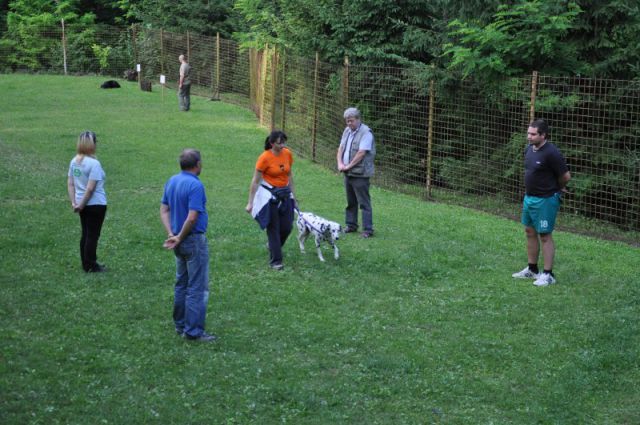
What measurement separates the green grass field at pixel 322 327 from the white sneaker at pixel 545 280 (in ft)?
0.42

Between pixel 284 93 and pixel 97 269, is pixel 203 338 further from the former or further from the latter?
pixel 284 93

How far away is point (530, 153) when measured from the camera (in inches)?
396

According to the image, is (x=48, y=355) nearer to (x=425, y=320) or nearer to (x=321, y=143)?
(x=425, y=320)

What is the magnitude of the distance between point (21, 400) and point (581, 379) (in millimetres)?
4701

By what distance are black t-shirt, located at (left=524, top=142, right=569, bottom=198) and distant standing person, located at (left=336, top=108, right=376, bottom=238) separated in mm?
3035

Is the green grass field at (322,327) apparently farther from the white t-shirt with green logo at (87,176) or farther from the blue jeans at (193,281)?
the white t-shirt with green logo at (87,176)

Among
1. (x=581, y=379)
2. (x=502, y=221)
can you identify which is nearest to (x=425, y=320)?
(x=581, y=379)

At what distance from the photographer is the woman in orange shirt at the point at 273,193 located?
10375 millimetres

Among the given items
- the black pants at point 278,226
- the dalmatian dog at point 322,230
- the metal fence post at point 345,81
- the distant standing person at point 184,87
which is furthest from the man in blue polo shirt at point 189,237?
the distant standing person at point 184,87

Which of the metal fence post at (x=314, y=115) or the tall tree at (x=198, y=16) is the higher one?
the tall tree at (x=198, y=16)

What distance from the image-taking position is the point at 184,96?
89.5ft

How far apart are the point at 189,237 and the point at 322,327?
1709mm

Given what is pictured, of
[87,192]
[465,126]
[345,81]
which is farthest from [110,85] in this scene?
[87,192]


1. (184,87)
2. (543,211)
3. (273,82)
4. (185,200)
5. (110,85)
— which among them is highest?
(273,82)
